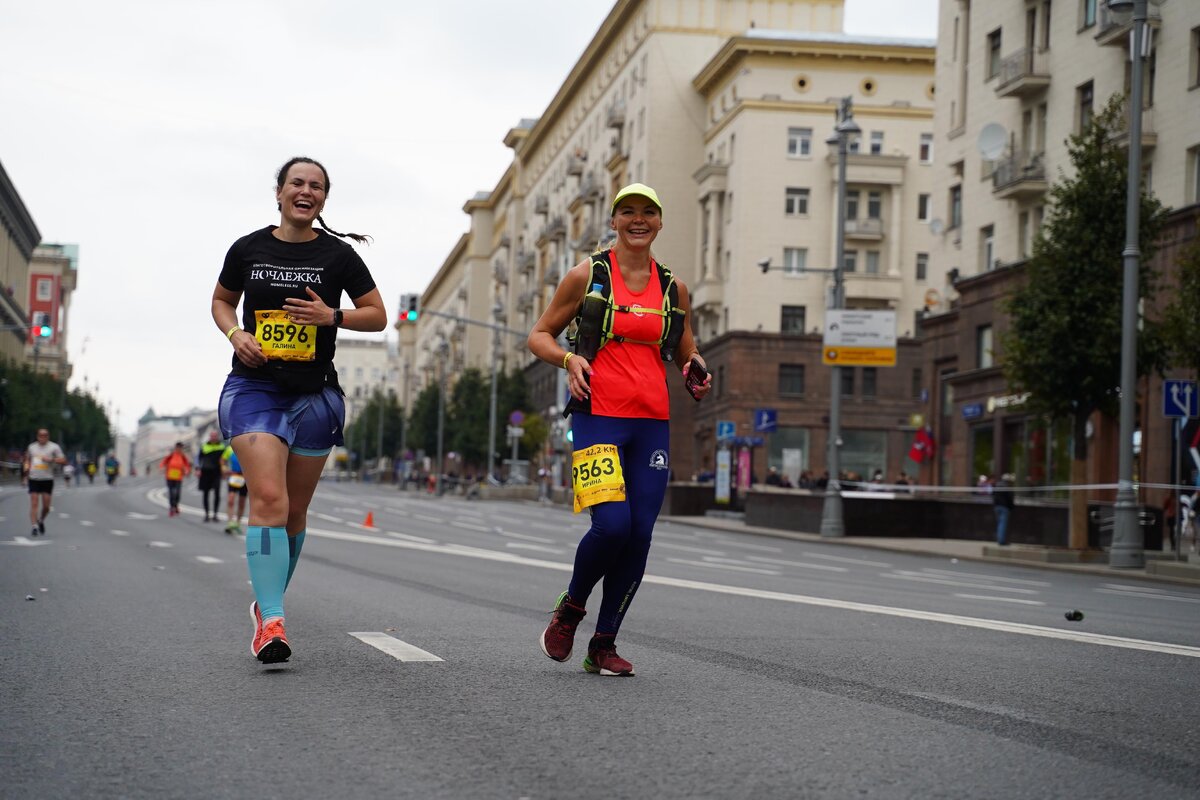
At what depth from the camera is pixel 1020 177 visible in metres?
42.9

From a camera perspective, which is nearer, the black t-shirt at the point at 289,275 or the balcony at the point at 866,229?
the black t-shirt at the point at 289,275

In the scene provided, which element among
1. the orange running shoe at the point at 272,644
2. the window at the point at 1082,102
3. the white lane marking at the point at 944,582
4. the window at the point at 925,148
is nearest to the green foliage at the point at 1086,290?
the white lane marking at the point at 944,582

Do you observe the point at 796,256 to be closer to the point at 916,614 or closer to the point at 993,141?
the point at 993,141

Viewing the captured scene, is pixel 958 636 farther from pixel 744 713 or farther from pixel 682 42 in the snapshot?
pixel 682 42

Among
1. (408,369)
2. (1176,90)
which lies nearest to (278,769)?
(1176,90)

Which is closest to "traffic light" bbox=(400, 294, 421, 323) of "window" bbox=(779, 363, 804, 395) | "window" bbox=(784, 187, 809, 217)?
"window" bbox=(779, 363, 804, 395)

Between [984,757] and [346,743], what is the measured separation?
180 centimetres

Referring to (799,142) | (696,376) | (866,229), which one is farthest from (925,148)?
(696,376)

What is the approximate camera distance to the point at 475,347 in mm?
131875

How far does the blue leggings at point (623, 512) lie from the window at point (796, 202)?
63.6 meters

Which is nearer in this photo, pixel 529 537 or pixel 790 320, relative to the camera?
pixel 529 537

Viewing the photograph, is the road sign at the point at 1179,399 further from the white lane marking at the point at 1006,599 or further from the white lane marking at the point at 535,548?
the white lane marking at the point at 1006,599

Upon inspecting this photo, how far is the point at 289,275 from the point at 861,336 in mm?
34010

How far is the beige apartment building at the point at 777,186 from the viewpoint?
68.4 metres
